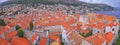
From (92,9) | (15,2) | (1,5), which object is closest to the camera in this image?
(1,5)

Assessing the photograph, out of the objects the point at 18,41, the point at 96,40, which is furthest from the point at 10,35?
the point at 96,40

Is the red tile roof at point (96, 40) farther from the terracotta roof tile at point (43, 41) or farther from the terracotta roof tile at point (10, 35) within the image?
the terracotta roof tile at point (10, 35)

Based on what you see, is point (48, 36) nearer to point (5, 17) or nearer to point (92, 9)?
point (5, 17)

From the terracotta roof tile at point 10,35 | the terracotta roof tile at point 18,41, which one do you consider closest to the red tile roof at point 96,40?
the terracotta roof tile at point 18,41

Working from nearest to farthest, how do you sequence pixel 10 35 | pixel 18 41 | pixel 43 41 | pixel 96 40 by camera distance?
1. pixel 96 40
2. pixel 18 41
3. pixel 43 41
4. pixel 10 35

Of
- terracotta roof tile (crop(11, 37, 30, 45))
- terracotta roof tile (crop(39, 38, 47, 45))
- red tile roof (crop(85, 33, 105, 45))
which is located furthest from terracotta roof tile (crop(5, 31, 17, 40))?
red tile roof (crop(85, 33, 105, 45))

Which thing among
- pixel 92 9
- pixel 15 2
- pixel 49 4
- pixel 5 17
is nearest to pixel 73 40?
pixel 5 17

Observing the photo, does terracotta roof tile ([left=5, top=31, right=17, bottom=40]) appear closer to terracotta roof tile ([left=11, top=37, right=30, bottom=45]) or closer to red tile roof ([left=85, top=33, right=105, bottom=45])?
terracotta roof tile ([left=11, top=37, right=30, bottom=45])

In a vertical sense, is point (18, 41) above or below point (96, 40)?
below

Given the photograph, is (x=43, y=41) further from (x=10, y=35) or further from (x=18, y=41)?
(x=10, y=35)

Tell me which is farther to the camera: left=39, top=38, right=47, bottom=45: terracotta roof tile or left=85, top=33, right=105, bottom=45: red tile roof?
left=39, top=38, right=47, bottom=45: terracotta roof tile

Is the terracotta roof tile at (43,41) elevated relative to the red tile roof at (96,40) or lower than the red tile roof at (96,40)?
lower
